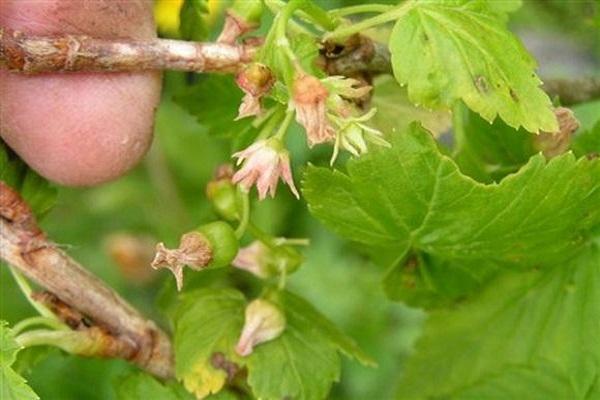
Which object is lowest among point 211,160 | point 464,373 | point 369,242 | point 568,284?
point 211,160

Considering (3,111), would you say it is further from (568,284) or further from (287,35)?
(568,284)

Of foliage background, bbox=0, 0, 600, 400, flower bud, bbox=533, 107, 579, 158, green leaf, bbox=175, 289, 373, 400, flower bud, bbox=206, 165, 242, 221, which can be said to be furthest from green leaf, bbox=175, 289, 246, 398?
foliage background, bbox=0, 0, 600, 400

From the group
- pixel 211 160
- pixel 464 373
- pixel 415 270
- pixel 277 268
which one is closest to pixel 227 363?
pixel 277 268

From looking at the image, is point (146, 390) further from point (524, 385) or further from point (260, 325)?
point (524, 385)

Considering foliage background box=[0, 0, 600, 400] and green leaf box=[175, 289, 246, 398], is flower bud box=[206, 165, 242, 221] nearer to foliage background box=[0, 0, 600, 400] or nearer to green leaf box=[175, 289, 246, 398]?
green leaf box=[175, 289, 246, 398]

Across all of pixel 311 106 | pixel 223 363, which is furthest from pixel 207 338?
pixel 311 106

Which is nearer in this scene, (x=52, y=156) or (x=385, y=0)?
(x=52, y=156)
